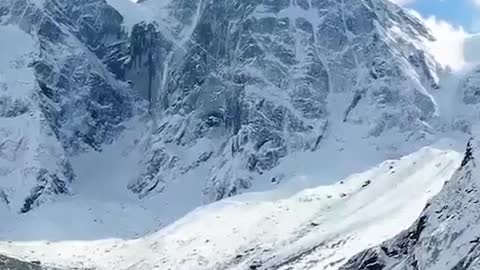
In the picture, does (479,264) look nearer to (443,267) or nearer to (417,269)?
(443,267)

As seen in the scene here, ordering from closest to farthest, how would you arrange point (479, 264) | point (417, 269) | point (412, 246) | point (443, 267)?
1. point (479, 264)
2. point (443, 267)
3. point (417, 269)
4. point (412, 246)

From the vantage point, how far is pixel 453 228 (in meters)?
173

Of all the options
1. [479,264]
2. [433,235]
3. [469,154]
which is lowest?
[479,264]

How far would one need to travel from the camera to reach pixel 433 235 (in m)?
178

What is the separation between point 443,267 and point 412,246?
85.8ft

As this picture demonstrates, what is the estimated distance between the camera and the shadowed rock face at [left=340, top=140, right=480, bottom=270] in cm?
16688

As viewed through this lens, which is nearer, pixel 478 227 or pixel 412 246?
pixel 478 227

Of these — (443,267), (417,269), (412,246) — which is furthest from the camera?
(412,246)

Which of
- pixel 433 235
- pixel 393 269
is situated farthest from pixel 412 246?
pixel 433 235

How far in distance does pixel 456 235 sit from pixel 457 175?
19700mm

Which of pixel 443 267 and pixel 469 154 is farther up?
pixel 469 154

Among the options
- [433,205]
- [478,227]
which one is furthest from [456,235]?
[433,205]

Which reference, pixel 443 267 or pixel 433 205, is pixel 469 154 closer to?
pixel 433 205

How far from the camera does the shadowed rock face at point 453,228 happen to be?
167 meters
